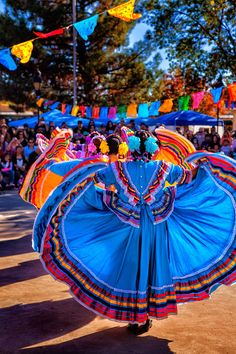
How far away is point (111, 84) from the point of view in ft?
83.7

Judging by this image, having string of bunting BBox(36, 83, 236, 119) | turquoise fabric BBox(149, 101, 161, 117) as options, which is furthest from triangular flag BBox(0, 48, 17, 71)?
turquoise fabric BBox(149, 101, 161, 117)

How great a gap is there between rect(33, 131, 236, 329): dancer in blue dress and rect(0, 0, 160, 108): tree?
2044cm

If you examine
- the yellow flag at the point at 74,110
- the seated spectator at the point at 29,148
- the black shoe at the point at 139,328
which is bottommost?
the black shoe at the point at 139,328

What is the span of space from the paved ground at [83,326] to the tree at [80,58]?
1981 centimetres

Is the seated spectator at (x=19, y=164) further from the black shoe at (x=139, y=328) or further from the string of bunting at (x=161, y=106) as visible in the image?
the black shoe at (x=139, y=328)

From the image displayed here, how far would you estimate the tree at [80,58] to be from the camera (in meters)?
23.7

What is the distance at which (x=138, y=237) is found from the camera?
373cm

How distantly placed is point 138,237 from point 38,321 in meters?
1.22

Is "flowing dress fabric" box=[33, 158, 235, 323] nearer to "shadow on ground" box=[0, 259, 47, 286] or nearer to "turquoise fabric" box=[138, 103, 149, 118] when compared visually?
"shadow on ground" box=[0, 259, 47, 286]

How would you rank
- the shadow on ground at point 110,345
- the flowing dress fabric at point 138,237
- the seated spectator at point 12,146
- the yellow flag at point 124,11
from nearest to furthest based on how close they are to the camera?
the shadow on ground at point 110,345 → the flowing dress fabric at point 138,237 → the yellow flag at point 124,11 → the seated spectator at point 12,146

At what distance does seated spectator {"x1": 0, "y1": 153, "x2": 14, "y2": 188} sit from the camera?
13.3 m

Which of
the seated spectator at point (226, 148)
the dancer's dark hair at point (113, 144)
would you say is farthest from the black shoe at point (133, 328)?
the seated spectator at point (226, 148)

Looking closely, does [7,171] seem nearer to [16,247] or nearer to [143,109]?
[143,109]

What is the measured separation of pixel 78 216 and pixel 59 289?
139 centimetres
